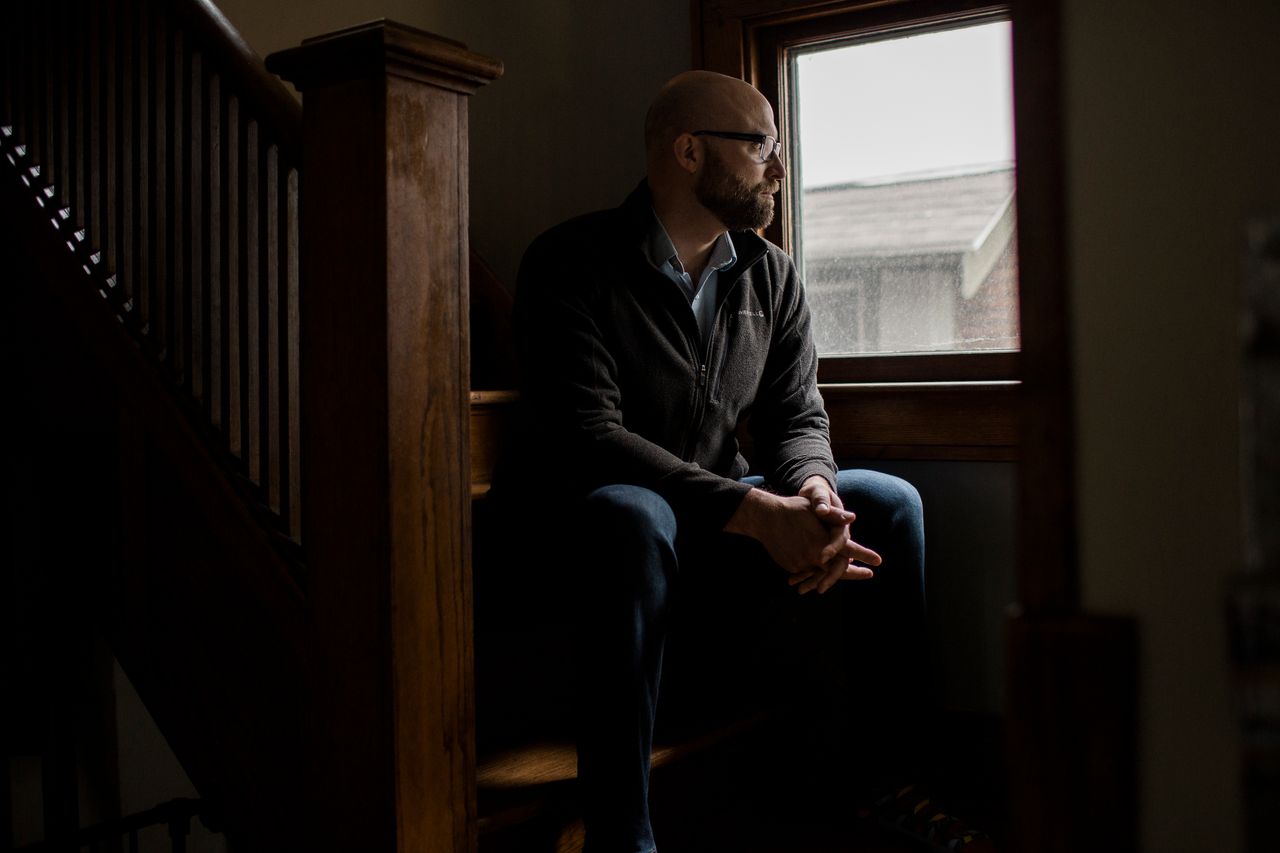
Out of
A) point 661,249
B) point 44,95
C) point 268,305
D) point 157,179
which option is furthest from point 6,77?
point 661,249

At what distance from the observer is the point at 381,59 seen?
1359 millimetres

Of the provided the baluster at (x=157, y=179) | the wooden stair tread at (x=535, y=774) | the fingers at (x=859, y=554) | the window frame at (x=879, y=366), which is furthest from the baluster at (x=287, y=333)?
the window frame at (x=879, y=366)

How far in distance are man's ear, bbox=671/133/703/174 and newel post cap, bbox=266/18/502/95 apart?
0.64 meters

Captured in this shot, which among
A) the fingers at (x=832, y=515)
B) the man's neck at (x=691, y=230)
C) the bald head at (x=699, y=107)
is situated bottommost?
the fingers at (x=832, y=515)

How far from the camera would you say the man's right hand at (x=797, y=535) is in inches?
67.2

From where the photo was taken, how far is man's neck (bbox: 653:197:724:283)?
2.07 m

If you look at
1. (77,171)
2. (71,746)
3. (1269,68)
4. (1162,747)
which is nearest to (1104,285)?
(1269,68)

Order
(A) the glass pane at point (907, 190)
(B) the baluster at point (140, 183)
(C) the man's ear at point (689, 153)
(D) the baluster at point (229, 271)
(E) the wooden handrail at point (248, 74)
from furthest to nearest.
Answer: (A) the glass pane at point (907, 190) → (C) the man's ear at point (689, 153) → (B) the baluster at point (140, 183) → (D) the baluster at point (229, 271) → (E) the wooden handrail at point (248, 74)

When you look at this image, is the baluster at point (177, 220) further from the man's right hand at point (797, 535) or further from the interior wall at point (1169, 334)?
the interior wall at point (1169, 334)

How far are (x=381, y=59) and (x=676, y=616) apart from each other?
0.97 meters

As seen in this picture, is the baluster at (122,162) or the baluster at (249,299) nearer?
the baluster at (249,299)

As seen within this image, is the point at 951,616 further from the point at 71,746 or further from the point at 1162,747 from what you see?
the point at 71,746

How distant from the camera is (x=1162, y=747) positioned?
0.77 meters

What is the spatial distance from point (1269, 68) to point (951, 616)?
1.55m
